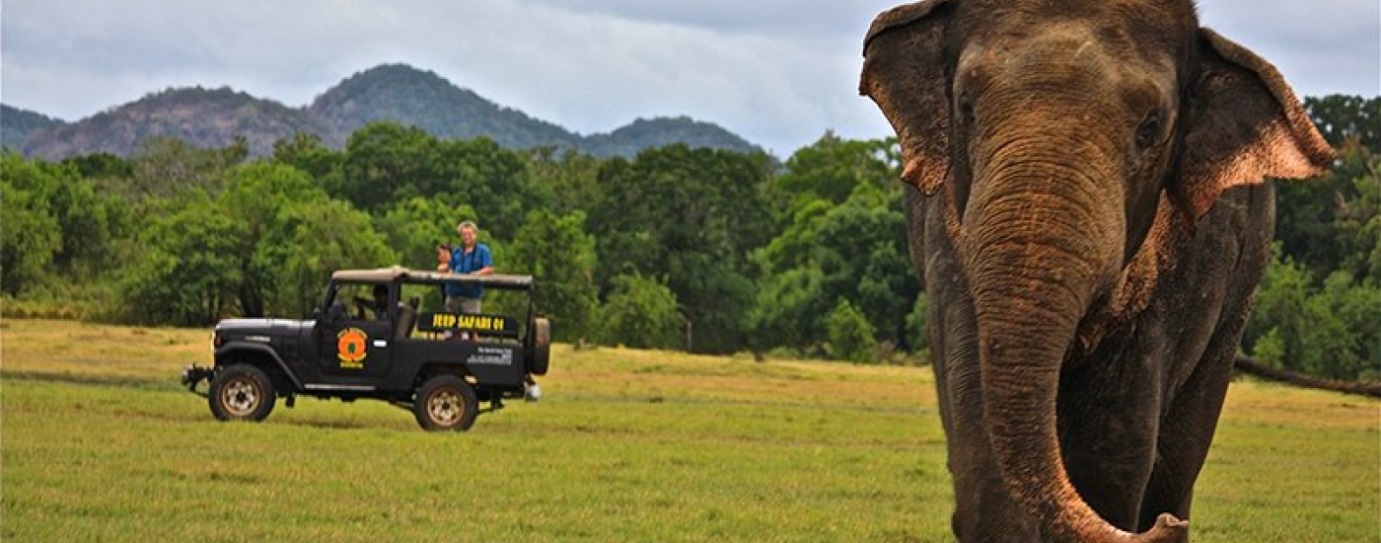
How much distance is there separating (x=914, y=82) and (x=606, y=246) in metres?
75.5

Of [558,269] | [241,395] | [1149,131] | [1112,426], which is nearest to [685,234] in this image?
[558,269]

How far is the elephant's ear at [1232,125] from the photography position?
7180mm

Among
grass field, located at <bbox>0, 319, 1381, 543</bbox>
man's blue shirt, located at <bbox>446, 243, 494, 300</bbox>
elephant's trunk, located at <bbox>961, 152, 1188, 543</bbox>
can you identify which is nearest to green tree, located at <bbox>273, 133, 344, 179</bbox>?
grass field, located at <bbox>0, 319, 1381, 543</bbox>

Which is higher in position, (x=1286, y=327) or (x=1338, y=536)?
(x=1286, y=327)

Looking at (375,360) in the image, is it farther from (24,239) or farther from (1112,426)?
→ (24,239)

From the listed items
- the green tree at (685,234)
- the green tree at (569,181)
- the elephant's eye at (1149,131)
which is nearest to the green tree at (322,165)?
the green tree at (569,181)

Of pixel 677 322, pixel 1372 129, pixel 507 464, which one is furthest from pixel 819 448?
pixel 1372 129

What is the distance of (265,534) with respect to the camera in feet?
39.6

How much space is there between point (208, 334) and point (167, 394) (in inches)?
944

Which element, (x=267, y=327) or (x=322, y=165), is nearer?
(x=267, y=327)

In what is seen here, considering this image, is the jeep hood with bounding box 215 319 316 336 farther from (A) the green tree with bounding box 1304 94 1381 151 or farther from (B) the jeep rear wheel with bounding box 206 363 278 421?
(A) the green tree with bounding box 1304 94 1381 151

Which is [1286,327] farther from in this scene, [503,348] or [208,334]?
[503,348]

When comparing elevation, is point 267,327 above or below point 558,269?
below

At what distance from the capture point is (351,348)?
77.6 feet
